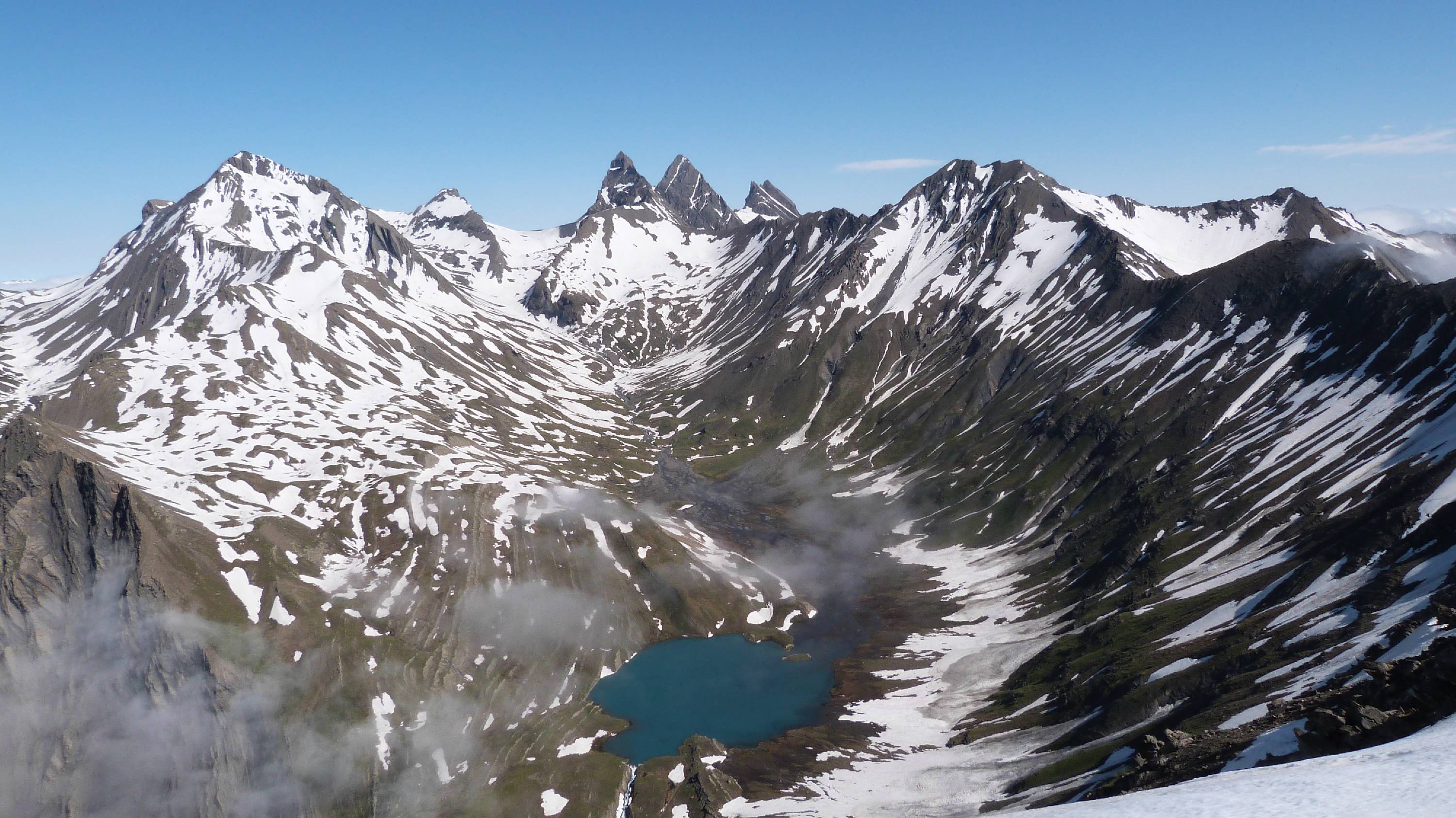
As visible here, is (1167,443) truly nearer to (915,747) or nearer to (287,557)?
(915,747)

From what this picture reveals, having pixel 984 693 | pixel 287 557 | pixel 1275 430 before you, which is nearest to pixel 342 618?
pixel 287 557

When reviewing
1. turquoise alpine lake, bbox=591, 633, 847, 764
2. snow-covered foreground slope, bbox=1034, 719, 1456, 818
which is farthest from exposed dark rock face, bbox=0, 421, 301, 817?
snow-covered foreground slope, bbox=1034, 719, 1456, 818

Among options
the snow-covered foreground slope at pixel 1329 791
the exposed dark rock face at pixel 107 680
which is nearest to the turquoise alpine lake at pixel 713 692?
the exposed dark rock face at pixel 107 680

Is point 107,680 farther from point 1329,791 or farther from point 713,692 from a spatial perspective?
point 1329,791

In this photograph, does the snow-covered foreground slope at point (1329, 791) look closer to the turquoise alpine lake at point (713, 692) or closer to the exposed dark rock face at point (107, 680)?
the turquoise alpine lake at point (713, 692)

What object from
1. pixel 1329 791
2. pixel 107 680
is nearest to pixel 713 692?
pixel 107 680

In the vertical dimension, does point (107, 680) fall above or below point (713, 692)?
above
